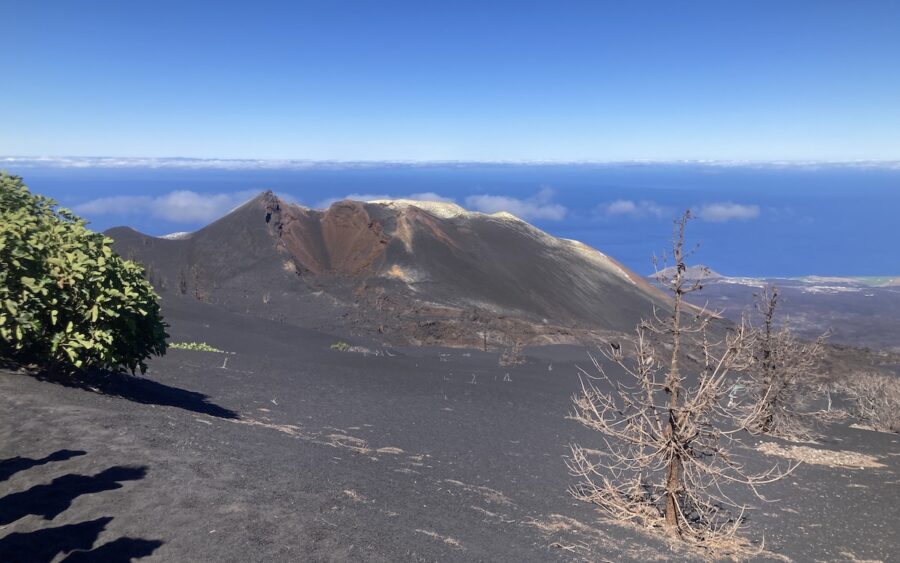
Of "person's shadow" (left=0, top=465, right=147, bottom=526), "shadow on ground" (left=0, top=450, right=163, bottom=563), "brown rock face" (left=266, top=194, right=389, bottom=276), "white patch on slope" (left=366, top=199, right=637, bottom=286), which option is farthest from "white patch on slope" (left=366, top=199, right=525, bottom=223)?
"shadow on ground" (left=0, top=450, right=163, bottom=563)

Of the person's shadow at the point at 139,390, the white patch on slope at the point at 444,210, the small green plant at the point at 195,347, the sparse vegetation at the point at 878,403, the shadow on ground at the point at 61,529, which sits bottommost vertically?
the sparse vegetation at the point at 878,403

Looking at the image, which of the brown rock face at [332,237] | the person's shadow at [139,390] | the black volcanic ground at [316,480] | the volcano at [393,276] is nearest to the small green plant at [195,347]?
the black volcanic ground at [316,480]

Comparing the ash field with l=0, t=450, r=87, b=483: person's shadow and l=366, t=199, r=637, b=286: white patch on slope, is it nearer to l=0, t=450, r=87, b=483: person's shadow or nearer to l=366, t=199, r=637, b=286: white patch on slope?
l=0, t=450, r=87, b=483: person's shadow

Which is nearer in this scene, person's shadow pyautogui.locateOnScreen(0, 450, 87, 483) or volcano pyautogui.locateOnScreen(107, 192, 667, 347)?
person's shadow pyautogui.locateOnScreen(0, 450, 87, 483)

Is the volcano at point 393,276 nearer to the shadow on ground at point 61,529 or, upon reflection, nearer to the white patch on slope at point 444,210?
the white patch on slope at point 444,210

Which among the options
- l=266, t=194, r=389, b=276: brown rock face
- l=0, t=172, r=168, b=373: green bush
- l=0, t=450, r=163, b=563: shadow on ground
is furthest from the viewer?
l=266, t=194, r=389, b=276: brown rock face

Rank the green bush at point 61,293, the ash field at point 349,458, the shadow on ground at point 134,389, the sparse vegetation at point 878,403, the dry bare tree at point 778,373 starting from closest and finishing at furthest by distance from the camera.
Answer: the ash field at point 349,458, the green bush at point 61,293, the shadow on ground at point 134,389, the dry bare tree at point 778,373, the sparse vegetation at point 878,403
